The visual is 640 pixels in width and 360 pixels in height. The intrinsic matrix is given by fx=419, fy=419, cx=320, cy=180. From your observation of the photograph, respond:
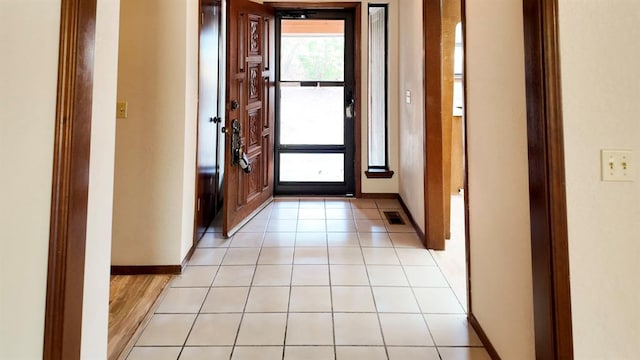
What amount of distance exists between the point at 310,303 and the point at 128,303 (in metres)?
1.03

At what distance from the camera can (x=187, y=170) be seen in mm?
2895

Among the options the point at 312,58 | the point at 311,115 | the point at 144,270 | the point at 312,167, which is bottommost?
the point at 144,270

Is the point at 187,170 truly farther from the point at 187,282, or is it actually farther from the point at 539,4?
the point at 539,4

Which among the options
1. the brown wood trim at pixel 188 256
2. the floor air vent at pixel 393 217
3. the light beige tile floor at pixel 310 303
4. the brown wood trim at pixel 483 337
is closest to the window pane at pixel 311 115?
the floor air vent at pixel 393 217

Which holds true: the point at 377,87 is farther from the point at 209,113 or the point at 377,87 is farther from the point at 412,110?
the point at 209,113

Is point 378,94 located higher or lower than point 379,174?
higher

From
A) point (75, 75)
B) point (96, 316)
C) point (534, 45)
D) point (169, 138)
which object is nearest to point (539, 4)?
point (534, 45)

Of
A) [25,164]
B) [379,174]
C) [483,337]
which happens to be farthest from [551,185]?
[379,174]

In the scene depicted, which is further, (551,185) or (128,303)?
(128,303)

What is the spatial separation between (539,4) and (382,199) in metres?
3.72

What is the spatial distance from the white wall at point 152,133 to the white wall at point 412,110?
184cm

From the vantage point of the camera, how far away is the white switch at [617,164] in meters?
1.30

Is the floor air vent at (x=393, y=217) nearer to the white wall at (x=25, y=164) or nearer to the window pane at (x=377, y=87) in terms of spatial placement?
the window pane at (x=377, y=87)

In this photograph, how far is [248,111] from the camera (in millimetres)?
3893
